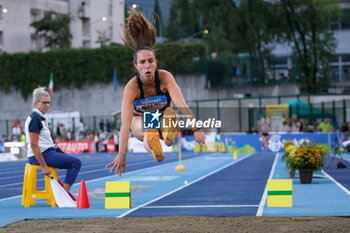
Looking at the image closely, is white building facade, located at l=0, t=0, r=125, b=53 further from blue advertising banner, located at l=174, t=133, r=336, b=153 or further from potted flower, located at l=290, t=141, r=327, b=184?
potted flower, located at l=290, t=141, r=327, b=184

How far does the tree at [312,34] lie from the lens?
5169cm

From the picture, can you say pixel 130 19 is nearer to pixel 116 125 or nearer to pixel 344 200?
pixel 344 200

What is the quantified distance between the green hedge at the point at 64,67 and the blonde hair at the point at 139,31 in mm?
43789

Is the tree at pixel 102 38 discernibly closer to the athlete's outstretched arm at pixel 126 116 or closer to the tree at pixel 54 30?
the tree at pixel 54 30

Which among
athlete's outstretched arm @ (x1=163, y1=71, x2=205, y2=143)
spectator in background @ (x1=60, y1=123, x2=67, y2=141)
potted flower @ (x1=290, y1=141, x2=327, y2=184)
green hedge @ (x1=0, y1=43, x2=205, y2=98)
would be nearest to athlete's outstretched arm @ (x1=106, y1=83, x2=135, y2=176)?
athlete's outstretched arm @ (x1=163, y1=71, x2=205, y2=143)

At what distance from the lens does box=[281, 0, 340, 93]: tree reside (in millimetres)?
51688

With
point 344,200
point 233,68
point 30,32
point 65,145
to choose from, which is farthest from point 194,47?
point 344,200

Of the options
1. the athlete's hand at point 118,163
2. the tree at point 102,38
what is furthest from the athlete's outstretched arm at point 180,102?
the tree at point 102,38

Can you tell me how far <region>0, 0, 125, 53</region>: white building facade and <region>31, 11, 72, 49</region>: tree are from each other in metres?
0.79

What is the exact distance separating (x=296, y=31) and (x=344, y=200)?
44138 mm

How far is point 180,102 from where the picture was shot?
5.69 m

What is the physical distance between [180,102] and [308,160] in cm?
1191

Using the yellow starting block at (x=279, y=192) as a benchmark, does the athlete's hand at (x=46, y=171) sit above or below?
above

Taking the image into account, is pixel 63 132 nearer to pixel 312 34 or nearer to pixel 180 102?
pixel 312 34
